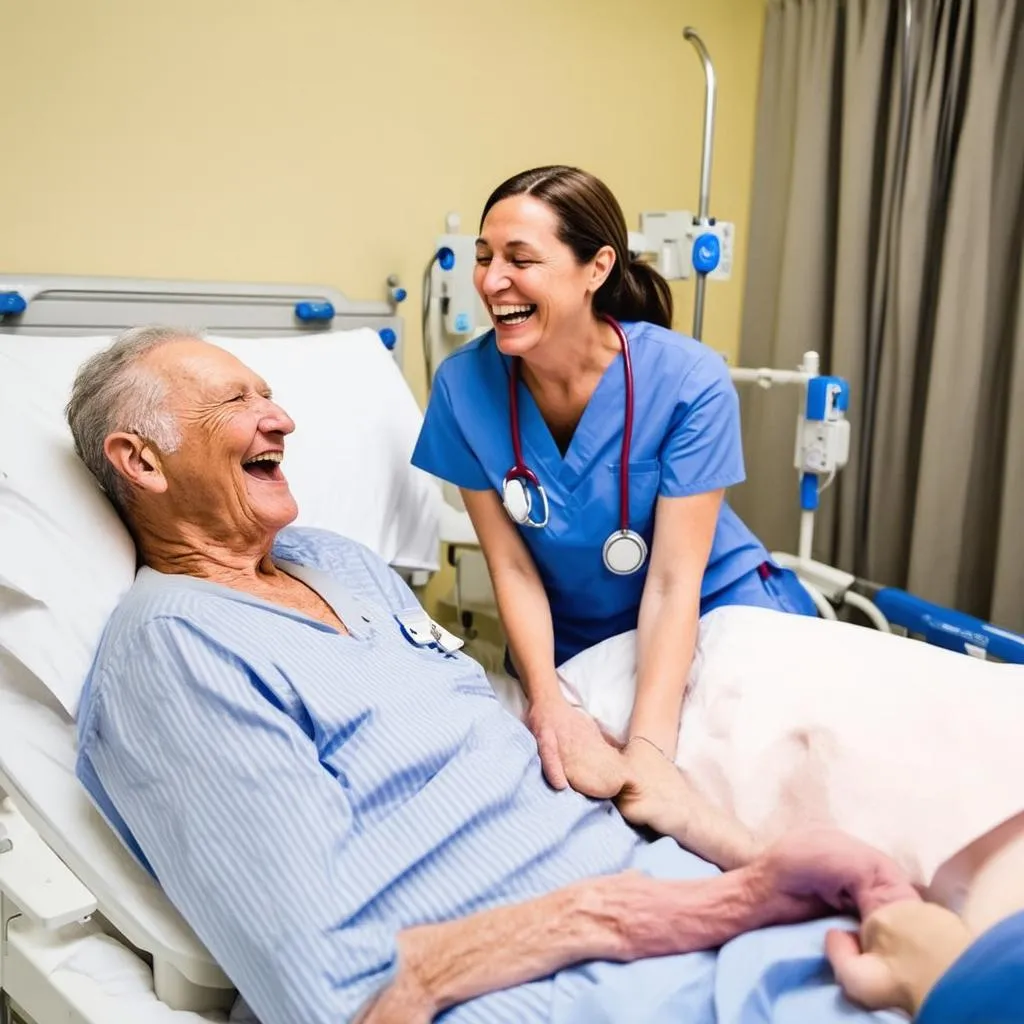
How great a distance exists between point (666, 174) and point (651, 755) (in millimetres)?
2000

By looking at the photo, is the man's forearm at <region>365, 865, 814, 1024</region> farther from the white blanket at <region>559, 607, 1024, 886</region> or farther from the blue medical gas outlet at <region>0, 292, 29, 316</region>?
the blue medical gas outlet at <region>0, 292, 29, 316</region>

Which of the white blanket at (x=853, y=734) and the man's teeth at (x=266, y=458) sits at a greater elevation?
the man's teeth at (x=266, y=458)

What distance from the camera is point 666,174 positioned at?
9.29ft

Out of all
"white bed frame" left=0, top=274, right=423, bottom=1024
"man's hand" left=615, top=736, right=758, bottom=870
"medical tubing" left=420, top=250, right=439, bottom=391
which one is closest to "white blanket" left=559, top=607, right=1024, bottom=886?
"man's hand" left=615, top=736, right=758, bottom=870

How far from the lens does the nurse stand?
150 cm

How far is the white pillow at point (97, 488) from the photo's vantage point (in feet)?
3.80

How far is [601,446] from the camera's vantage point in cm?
154

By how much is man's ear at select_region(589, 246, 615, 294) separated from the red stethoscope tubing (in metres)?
0.07

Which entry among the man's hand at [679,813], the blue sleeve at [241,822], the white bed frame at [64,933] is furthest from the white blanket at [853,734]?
the white bed frame at [64,933]

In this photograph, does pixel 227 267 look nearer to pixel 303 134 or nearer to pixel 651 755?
pixel 303 134

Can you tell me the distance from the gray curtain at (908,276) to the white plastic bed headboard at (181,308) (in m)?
1.23

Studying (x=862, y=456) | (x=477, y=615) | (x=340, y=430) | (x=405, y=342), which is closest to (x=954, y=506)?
(x=862, y=456)

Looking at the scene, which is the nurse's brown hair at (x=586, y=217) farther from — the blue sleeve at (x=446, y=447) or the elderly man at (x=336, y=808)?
the elderly man at (x=336, y=808)

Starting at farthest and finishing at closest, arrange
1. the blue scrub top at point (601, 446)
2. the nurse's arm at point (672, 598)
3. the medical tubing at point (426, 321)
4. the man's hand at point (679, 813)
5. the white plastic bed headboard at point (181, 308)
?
the medical tubing at point (426, 321) → the white plastic bed headboard at point (181, 308) → the blue scrub top at point (601, 446) → the nurse's arm at point (672, 598) → the man's hand at point (679, 813)
